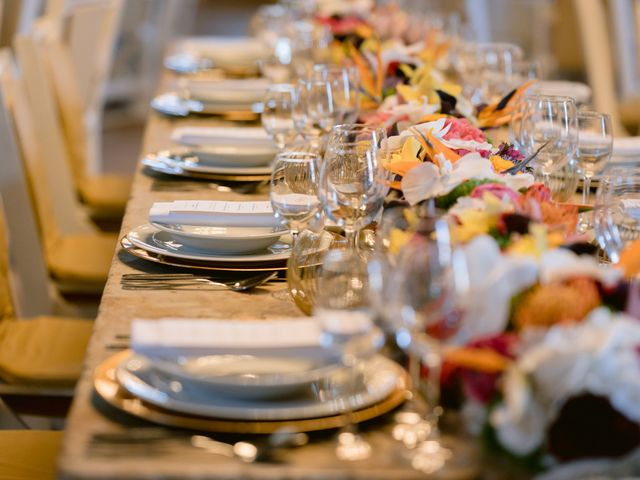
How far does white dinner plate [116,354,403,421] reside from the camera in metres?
1.12

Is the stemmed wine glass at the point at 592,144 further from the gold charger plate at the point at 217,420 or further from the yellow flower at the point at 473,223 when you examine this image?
the gold charger plate at the point at 217,420

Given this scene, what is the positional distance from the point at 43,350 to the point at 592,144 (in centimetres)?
124

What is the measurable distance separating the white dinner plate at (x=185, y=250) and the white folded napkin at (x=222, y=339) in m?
0.47

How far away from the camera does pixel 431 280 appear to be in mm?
1083

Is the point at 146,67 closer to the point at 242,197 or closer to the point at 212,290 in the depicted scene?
the point at 242,197

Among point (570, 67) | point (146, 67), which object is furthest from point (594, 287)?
point (570, 67)

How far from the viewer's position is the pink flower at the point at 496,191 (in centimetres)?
139

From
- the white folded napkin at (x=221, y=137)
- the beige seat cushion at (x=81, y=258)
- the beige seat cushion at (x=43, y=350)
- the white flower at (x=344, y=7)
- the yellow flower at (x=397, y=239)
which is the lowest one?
the beige seat cushion at (x=81, y=258)

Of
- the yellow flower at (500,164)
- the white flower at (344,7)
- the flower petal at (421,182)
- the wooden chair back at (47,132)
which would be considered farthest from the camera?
the white flower at (344,7)

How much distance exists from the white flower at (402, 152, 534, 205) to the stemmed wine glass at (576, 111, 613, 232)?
39 centimetres

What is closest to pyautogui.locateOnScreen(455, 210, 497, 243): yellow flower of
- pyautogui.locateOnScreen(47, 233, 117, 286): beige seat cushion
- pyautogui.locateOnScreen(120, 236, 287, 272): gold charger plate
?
pyautogui.locateOnScreen(120, 236, 287, 272): gold charger plate

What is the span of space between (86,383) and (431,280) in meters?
0.43

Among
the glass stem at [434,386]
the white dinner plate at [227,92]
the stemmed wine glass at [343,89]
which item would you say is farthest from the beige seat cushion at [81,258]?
the glass stem at [434,386]

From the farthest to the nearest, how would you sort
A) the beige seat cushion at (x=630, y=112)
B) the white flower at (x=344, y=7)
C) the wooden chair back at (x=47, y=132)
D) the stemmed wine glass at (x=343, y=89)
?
the beige seat cushion at (x=630, y=112) < the white flower at (x=344, y=7) < the wooden chair back at (x=47, y=132) < the stemmed wine glass at (x=343, y=89)
